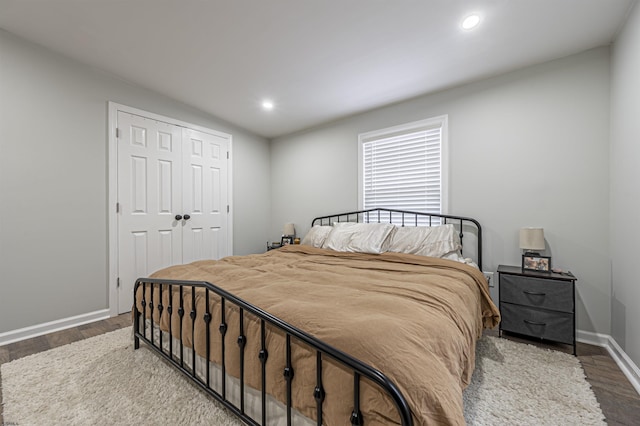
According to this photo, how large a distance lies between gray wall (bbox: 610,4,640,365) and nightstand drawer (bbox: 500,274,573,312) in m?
0.33

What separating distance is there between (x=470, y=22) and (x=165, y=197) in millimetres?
3600

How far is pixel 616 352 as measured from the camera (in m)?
2.02

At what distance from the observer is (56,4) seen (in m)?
1.97

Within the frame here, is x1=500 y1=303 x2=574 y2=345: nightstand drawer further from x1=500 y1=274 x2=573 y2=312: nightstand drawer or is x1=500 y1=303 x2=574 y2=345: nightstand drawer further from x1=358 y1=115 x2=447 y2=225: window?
x1=358 y1=115 x2=447 y2=225: window

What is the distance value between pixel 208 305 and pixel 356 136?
303cm

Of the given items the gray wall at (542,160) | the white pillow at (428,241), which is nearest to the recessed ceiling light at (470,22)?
the gray wall at (542,160)

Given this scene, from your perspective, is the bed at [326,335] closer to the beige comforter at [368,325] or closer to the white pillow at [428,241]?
the beige comforter at [368,325]

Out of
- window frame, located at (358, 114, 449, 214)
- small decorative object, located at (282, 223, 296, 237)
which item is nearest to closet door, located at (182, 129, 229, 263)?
small decorative object, located at (282, 223, 296, 237)

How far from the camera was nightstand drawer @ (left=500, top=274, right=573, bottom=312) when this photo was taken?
2096mm

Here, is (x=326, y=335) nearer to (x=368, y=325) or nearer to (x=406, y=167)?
(x=368, y=325)

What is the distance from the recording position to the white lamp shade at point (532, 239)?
2303mm

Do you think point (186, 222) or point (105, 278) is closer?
point (105, 278)

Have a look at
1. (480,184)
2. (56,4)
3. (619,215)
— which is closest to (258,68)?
(56,4)

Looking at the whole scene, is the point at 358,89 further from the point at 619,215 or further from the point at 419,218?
the point at 619,215
